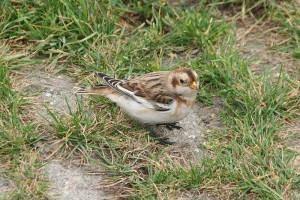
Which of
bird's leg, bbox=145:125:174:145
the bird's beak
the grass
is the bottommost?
bird's leg, bbox=145:125:174:145

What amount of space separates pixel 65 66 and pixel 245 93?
1.77 metres

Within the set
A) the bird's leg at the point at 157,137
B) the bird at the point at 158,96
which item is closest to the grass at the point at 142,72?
the bird's leg at the point at 157,137

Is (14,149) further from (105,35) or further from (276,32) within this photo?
(276,32)

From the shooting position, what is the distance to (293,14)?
7684 mm

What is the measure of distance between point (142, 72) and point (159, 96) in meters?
0.78

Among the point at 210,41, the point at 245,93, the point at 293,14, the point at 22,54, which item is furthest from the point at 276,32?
the point at 22,54

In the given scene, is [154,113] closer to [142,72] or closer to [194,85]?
[194,85]

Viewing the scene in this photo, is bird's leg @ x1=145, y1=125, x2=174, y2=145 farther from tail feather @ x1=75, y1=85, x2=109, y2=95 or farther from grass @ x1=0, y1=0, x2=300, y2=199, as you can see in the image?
tail feather @ x1=75, y1=85, x2=109, y2=95

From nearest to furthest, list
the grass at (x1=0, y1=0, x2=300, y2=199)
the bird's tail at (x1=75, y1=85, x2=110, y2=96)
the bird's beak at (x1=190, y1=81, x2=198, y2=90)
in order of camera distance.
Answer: the grass at (x1=0, y1=0, x2=300, y2=199)
the bird's beak at (x1=190, y1=81, x2=198, y2=90)
the bird's tail at (x1=75, y1=85, x2=110, y2=96)

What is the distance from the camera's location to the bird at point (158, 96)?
20.3ft

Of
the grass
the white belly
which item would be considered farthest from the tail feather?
the white belly

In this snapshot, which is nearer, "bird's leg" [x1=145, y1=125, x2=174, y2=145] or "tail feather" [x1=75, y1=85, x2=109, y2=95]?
"bird's leg" [x1=145, y1=125, x2=174, y2=145]

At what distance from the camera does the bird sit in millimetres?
→ 6191

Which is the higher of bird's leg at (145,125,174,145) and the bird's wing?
the bird's wing
